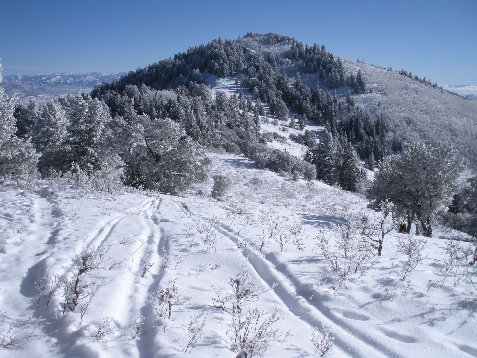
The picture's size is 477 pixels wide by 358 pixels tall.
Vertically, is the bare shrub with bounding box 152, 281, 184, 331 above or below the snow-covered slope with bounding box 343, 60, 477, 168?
below

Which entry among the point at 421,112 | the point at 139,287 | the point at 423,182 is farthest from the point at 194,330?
the point at 421,112

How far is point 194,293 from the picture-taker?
17.0ft

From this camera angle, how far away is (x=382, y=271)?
6332 mm

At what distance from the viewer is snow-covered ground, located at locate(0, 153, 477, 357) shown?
386 cm

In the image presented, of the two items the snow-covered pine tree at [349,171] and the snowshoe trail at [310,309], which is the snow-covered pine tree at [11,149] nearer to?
the snowshoe trail at [310,309]

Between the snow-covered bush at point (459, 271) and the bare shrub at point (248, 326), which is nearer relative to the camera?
the bare shrub at point (248, 326)

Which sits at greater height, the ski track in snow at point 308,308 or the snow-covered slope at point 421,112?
the snow-covered slope at point 421,112

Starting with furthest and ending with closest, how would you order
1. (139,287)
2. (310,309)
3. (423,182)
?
(423,182), (139,287), (310,309)

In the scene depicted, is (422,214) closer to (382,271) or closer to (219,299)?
(382,271)

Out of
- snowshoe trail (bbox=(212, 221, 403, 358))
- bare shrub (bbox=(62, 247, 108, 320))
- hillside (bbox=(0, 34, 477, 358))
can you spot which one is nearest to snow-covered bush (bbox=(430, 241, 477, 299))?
hillside (bbox=(0, 34, 477, 358))

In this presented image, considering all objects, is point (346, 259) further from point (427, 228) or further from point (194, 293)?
point (427, 228)

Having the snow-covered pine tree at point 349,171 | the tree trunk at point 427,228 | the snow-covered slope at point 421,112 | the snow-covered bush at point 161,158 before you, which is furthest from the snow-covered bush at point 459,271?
the snow-covered slope at point 421,112

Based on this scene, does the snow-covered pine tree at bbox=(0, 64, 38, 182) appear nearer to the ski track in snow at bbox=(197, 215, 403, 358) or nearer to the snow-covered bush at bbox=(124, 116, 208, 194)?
the snow-covered bush at bbox=(124, 116, 208, 194)

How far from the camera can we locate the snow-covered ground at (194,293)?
3.86 meters
